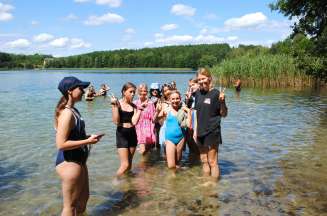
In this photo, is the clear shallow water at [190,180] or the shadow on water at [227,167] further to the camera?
the shadow on water at [227,167]

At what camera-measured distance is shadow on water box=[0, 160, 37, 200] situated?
7.95 metres

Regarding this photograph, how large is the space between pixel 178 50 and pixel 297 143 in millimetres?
171489

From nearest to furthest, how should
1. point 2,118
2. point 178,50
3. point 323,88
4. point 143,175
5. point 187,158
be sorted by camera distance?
point 143,175 → point 187,158 → point 2,118 → point 323,88 → point 178,50

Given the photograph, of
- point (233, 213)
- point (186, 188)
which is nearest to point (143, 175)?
point (186, 188)

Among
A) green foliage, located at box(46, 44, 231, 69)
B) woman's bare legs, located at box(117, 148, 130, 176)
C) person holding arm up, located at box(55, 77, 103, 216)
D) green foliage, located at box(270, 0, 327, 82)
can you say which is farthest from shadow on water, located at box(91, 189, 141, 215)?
green foliage, located at box(46, 44, 231, 69)

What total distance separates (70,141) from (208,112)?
3232 mm

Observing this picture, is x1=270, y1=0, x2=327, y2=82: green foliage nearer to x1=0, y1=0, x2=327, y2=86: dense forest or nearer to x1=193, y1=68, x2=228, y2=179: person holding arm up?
x1=0, y1=0, x2=327, y2=86: dense forest

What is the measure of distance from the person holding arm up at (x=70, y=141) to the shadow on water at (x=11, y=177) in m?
3.12

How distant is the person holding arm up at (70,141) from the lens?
488 centimetres

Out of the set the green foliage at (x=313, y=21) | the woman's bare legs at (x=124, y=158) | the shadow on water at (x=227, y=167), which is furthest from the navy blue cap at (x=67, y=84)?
the green foliage at (x=313, y=21)

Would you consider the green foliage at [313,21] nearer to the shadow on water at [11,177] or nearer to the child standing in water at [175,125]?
the child standing in water at [175,125]

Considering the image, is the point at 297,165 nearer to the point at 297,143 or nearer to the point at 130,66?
the point at 297,143

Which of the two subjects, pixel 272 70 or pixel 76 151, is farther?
pixel 272 70

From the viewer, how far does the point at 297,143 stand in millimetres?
12531
